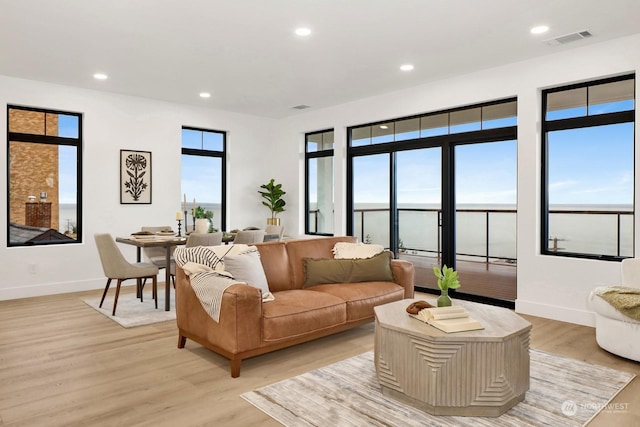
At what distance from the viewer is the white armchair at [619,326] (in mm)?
3352

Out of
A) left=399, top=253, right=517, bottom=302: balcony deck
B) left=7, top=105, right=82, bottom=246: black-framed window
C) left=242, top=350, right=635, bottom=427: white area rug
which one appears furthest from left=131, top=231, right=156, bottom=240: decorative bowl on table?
left=399, top=253, right=517, bottom=302: balcony deck

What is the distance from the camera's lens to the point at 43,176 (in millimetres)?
6035

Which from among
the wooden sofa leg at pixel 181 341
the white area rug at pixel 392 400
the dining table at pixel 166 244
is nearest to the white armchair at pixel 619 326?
the white area rug at pixel 392 400

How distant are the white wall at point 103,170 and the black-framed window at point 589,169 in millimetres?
5039

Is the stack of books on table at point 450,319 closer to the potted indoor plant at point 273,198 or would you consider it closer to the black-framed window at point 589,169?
the black-framed window at point 589,169

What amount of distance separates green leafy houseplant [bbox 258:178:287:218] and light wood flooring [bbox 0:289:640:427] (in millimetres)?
3786

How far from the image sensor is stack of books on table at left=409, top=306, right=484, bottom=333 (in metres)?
2.62

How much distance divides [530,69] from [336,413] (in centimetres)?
425


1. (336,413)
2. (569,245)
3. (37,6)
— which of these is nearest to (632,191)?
(569,245)

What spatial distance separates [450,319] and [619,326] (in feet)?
5.63

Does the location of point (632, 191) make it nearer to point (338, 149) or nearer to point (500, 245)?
point (500, 245)

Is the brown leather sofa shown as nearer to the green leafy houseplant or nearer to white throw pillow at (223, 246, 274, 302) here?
white throw pillow at (223, 246, 274, 302)

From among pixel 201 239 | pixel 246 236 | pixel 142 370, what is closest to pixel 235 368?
pixel 142 370

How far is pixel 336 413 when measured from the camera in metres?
2.56
